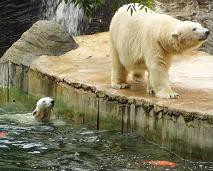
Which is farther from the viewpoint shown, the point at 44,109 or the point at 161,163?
the point at 44,109

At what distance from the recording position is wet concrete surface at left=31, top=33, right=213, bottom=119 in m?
7.24

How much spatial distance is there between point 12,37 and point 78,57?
6.13 m

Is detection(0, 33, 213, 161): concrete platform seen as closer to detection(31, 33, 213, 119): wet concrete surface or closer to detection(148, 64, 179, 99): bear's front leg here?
detection(31, 33, 213, 119): wet concrete surface

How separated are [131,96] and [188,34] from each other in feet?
3.76

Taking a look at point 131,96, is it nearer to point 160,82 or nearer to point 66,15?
point 160,82

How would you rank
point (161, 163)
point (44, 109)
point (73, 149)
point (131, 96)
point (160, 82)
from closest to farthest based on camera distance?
point (161, 163), point (73, 149), point (160, 82), point (131, 96), point (44, 109)

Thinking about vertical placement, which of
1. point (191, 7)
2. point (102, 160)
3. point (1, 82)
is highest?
point (191, 7)

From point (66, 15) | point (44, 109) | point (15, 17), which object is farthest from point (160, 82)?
point (15, 17)

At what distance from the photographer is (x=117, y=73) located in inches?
341

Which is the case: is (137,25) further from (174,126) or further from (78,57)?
(78,57)

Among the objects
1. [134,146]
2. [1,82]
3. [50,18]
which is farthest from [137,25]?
[50,18]

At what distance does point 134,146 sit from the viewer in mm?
7426

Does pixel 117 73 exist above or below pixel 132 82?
above

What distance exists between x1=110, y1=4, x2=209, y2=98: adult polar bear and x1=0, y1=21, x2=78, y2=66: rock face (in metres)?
3.65
